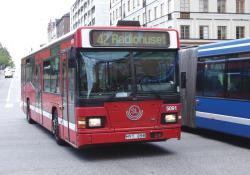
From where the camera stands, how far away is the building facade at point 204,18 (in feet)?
203

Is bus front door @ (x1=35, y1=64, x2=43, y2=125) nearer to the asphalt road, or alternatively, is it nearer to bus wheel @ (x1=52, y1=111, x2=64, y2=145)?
the asphalt road

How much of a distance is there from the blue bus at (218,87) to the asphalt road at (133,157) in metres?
0.52

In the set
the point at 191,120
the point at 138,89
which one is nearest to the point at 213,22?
the point at 191,120

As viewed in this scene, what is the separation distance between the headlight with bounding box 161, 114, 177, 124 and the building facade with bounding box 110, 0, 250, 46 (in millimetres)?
50917

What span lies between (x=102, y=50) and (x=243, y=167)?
11.3 ft

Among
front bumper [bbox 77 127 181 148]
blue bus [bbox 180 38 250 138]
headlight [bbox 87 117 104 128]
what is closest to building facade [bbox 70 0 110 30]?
blue bus [bbox 180 38 250 138]

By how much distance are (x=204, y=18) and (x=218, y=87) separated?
51.7 meters

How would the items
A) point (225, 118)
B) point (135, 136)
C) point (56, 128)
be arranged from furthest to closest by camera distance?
point (56, 128)
point (225, 118)
point (135, 136)

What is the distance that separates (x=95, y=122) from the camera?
32.7ft

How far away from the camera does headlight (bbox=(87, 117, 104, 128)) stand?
995cm

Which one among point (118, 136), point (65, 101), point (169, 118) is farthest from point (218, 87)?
point (65, 101)

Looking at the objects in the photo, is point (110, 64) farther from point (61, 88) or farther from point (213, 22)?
point (213, 22)

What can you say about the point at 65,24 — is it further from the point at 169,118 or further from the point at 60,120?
the point at 169,118

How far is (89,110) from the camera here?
390 inches
